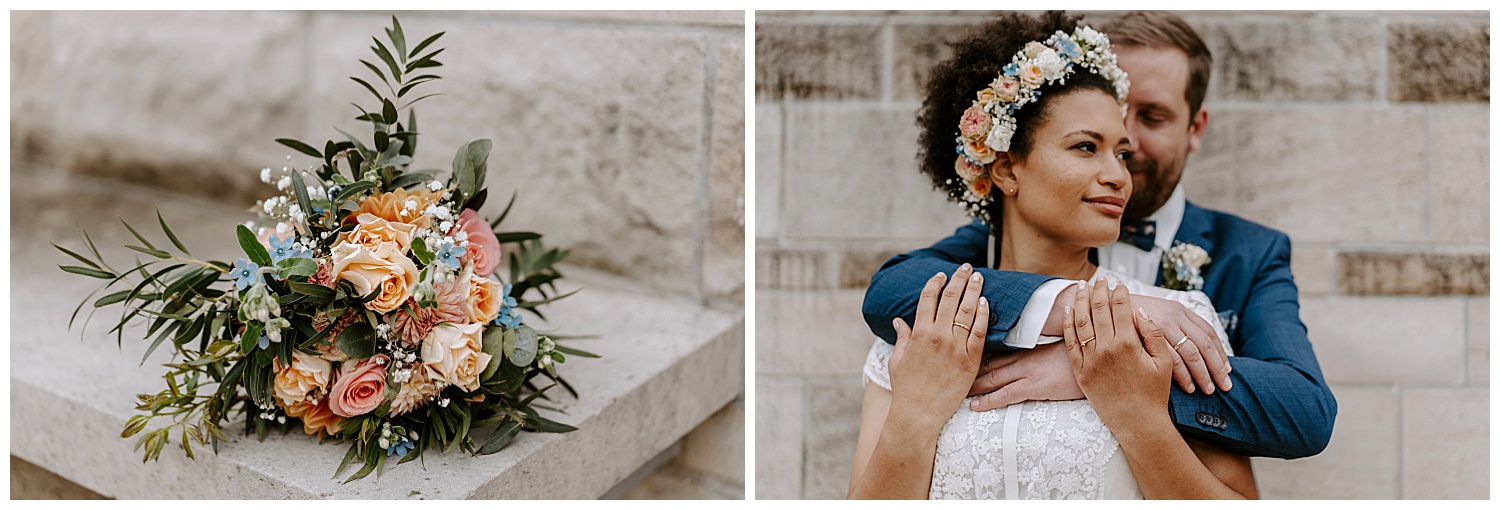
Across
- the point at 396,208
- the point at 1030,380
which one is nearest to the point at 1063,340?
the point at 1030,380

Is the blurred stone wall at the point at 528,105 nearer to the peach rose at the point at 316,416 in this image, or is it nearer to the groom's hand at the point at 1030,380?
the groom's hand at the point at 1030,380

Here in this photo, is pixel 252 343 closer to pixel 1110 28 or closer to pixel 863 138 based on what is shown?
pixel 863 138

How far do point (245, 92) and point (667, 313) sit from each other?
150cm

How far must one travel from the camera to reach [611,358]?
212 cm

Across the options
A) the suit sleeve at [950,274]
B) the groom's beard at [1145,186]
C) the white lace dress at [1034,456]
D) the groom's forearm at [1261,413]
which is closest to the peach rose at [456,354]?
the suit sleeve at [950,274]

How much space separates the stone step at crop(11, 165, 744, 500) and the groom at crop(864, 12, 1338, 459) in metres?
0.60

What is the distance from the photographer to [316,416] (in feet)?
5.27

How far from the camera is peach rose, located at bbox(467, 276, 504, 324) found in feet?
5.21

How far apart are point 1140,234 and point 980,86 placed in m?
0.44

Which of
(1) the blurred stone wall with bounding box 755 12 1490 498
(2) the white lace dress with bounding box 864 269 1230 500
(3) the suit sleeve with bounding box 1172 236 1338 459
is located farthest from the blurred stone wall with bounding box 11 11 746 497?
(3) the suit sleeve with bounding box 1172 236 1338 459

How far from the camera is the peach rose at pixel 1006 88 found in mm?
1635

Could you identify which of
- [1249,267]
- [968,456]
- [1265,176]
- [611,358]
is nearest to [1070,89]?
[1249,267]

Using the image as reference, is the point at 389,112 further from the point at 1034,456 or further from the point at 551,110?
the point at 1034,456

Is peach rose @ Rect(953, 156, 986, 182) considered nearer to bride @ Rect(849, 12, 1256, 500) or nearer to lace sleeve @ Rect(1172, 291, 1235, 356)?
bride @ Rect(849, 12, 1256, 500)
